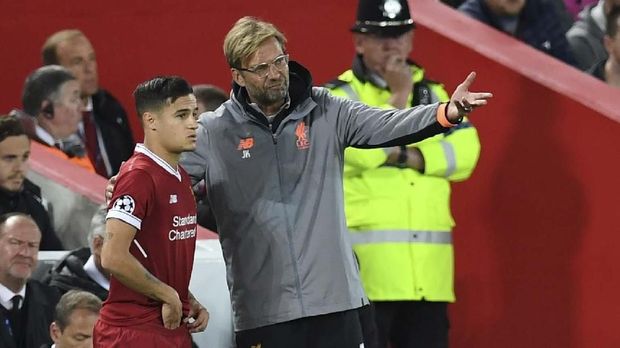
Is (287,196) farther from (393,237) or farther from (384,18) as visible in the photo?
(384,18)

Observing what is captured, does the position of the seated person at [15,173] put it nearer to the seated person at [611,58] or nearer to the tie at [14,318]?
the tie at [14,318]

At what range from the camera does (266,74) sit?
619 cm

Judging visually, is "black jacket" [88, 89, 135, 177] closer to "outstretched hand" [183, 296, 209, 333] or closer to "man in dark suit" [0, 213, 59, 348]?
"man in dark suit" [0, 213, 59, 348]

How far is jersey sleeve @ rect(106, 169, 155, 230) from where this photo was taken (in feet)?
18.7

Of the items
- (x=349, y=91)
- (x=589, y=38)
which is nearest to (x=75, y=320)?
(x=349, y=91)

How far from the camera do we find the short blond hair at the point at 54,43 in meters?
9.99

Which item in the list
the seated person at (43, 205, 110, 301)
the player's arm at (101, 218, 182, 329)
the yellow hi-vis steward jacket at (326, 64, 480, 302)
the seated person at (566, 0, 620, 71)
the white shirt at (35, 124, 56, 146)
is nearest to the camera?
the player's arm at (101, 218, 182, 329)

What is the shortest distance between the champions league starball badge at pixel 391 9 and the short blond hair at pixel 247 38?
2.04 metres

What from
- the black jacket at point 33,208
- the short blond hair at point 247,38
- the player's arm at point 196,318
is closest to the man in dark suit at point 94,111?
the black jacket at point 33,208

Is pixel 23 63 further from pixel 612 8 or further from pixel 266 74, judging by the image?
pixel 266 74

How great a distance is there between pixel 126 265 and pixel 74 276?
2462mm

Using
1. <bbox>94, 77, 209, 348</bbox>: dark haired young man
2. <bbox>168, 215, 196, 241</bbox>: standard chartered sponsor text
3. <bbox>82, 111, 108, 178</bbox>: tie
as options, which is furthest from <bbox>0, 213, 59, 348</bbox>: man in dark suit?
<bbox>168, 215, 196, 241</bbox>: standard chartered sponsor text

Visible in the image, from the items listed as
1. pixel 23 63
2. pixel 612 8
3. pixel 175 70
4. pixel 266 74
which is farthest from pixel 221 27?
pixel 266 74

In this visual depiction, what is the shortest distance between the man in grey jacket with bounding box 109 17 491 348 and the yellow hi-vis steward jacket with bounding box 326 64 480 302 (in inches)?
68.9
